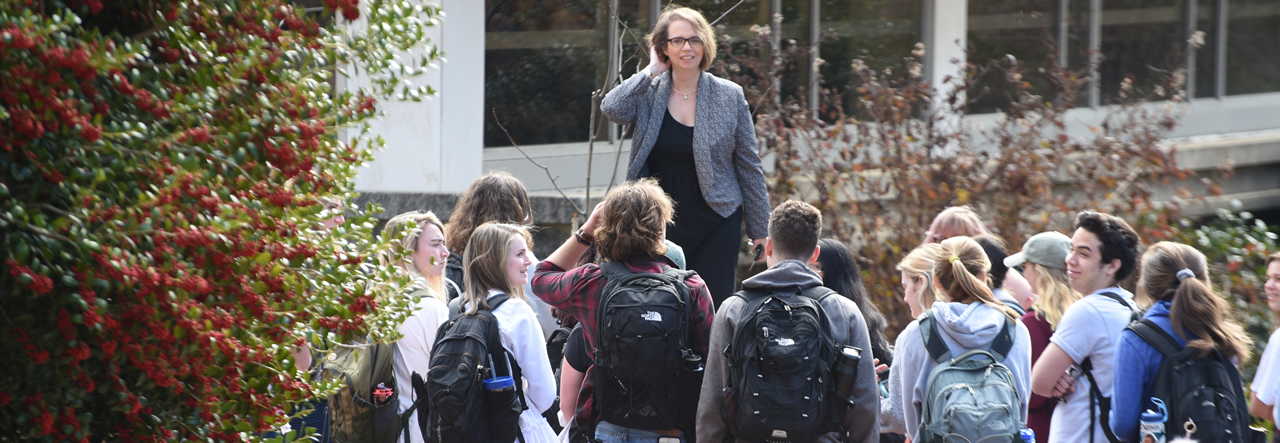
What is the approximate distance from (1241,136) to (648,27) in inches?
327

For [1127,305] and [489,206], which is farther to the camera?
[489,206]

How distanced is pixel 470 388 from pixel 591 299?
0.55 meters

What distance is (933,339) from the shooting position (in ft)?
13.6

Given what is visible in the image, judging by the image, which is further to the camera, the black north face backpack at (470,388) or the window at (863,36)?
the window at (863,36)

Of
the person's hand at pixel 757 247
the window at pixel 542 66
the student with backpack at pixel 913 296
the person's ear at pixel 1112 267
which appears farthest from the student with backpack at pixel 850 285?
the window at pixel 542 66

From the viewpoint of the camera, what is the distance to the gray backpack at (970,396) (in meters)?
3.92

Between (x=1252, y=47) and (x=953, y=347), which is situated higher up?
(x=1252, y=47)

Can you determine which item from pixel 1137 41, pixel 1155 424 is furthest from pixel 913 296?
pixel 1137 41

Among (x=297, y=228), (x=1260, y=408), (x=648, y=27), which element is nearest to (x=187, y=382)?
(x=297, y=228)

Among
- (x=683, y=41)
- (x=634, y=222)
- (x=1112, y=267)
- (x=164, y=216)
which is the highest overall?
(x=683, y=41)

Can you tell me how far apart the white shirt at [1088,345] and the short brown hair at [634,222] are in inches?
69.2

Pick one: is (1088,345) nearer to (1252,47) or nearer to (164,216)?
(164,216)

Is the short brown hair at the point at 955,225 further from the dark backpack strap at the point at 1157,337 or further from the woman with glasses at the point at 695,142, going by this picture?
the dark backpack strap at the point at 1157,337

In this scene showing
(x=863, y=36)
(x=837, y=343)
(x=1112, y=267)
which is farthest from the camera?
(x=863, y=36)
